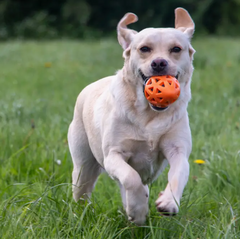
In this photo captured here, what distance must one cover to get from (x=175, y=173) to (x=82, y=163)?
100 cm

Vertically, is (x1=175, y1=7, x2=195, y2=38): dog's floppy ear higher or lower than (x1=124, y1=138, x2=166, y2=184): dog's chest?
higher

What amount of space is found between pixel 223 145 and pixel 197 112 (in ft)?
4.41

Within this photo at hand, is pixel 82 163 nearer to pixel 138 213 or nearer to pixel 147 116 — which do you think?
pixel 147 116

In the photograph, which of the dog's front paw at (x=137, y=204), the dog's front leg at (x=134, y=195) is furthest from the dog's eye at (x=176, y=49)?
the dog's front paw at (x=137, y=204)

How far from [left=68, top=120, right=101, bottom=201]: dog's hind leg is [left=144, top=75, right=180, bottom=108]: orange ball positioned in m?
0.86

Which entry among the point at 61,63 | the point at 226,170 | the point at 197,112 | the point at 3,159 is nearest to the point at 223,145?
the point at 226,170

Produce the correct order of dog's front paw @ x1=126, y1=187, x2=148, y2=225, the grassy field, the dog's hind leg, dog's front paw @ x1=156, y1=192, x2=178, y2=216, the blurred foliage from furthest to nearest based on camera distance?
the blurred foliage → the dog's hind leg → the grassy field → dog's front paw @ x1=126, y1=187, x2=148, y2=225 → dog's front paw @ x1=156, y1=192, x2=178, y2=216

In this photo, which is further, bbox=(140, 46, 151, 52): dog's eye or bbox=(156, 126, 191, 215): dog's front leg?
bbox=(140, 46, 151, 52): dog's eye

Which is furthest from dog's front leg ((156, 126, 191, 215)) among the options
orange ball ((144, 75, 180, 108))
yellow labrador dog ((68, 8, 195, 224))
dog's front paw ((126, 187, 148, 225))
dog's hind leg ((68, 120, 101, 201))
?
dog's hind leg ((68, 120, 101, 201))

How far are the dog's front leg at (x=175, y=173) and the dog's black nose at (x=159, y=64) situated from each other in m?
0.44

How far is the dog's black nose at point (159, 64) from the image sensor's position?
2.96 m

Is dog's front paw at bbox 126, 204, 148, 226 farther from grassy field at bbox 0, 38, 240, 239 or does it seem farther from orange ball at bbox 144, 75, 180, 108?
orange ball at bbox 144, 75, 180, 108

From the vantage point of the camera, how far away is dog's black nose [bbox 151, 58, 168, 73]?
2.96 m

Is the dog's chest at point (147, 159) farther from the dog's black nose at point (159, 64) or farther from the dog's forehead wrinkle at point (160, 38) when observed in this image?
the dog's forehead wrinkle at point (160, 38)
